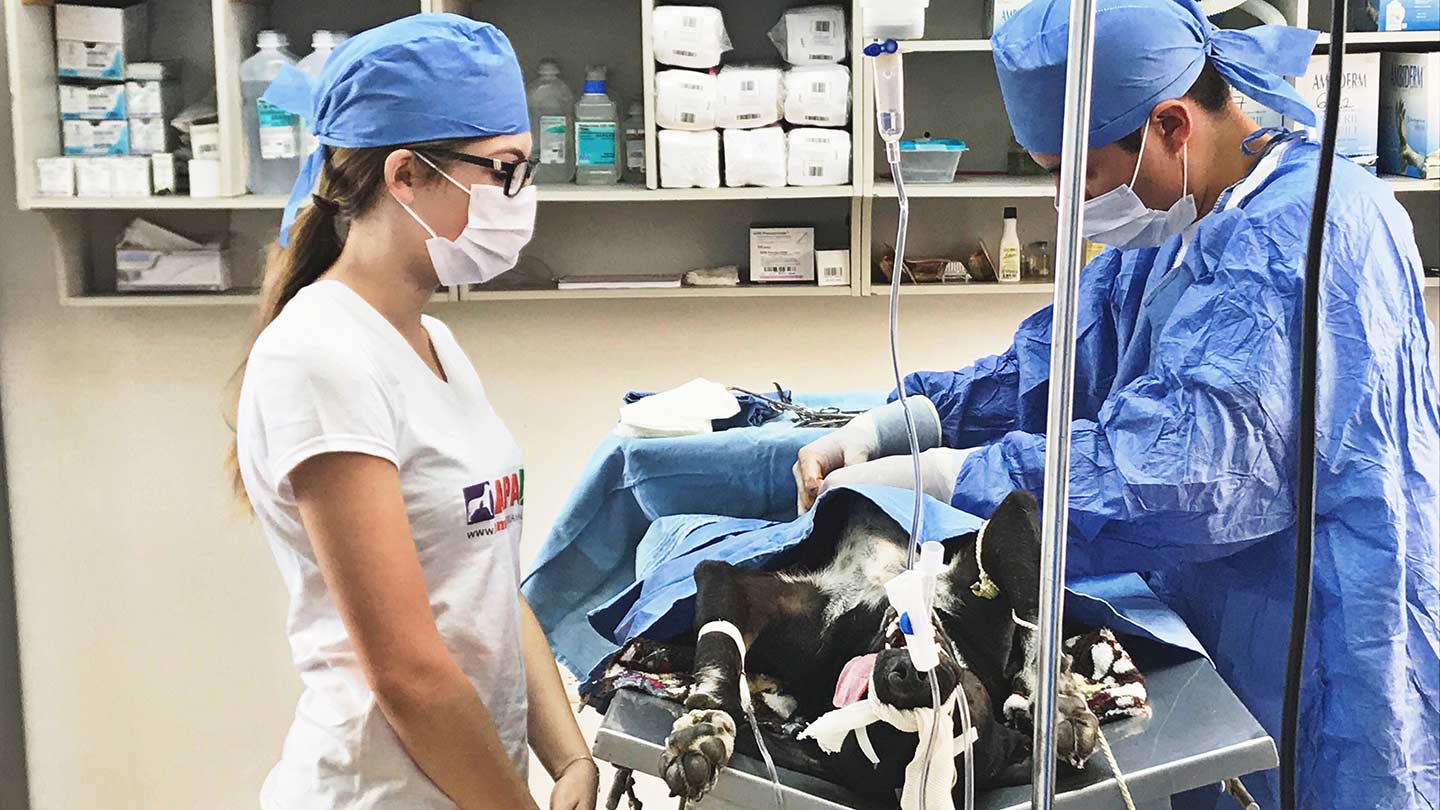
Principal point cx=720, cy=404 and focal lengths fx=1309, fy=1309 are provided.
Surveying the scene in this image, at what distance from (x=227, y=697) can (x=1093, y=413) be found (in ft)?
6.86

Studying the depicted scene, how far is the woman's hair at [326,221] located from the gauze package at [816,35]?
4.09 ft

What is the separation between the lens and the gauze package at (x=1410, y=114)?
7.59 feet

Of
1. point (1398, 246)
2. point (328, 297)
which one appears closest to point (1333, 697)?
point (1398, 246)

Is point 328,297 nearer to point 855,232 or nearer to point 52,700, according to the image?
point 855,232

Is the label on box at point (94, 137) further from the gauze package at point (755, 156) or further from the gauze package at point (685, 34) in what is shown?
the gauze package at point (755, 156)

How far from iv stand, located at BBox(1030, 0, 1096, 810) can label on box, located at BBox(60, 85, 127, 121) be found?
2.12 meters

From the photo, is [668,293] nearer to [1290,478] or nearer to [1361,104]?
[1361,104]

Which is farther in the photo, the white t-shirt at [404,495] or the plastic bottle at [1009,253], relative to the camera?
the plastic bottle at [1009,253]

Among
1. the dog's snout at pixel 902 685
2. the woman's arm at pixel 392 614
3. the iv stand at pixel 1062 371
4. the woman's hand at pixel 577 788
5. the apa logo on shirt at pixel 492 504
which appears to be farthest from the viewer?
the woman's hand at pixel 577 788

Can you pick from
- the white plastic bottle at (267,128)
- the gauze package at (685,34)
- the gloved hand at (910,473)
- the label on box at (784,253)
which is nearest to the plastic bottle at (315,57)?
the white plastic bottle at (267,128)

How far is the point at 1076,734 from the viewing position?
0.92m

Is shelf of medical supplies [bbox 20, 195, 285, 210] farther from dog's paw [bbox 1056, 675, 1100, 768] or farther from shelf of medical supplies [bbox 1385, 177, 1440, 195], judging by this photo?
shelf of medical supplies [bbox 1385, 177, 1440, 195]

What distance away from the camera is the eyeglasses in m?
1.21

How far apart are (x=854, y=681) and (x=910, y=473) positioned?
16.4 inches
